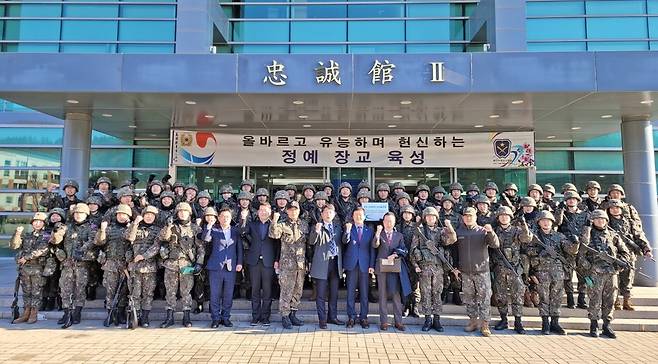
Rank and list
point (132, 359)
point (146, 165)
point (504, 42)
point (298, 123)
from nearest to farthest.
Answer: point (132, 359)
point (298, 123)
point (504, 42)
point (146, 165)

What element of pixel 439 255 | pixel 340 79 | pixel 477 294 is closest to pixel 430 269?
pixel 439 255

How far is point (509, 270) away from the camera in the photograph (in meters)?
6.66

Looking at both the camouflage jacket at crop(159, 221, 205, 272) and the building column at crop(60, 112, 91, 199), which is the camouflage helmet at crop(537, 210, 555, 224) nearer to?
the camouflage jacket at crop(159, 221, 205, 272)

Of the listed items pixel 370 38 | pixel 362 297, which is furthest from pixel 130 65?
pixel 370 38

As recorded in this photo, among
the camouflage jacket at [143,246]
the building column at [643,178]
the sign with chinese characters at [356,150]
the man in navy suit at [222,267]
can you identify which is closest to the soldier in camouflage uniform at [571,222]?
the building column at [643,178]

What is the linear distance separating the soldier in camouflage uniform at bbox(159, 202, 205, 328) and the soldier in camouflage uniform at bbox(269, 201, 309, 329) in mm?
1201

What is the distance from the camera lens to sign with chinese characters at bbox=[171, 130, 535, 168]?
38.3 feet

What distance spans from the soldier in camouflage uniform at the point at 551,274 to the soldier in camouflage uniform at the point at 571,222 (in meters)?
0.44

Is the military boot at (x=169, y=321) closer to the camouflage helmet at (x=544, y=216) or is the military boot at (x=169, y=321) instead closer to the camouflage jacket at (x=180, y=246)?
the camouflage jacket at (x=180, y=246)

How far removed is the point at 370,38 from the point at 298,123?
5.33 m

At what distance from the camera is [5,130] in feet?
48.6

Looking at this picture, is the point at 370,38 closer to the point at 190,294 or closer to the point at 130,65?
the point at 130,65

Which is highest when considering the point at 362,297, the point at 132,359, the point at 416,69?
the point at 416,69

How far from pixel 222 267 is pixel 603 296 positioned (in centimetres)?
570
